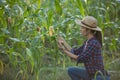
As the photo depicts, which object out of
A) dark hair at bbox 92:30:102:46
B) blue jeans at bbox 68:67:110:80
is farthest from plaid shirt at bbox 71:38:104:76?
blue jeans at bbox 68:67:110:80

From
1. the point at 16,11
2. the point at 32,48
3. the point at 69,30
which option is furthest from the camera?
the point at 69,30

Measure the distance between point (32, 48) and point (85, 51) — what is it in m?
Result: 0.59

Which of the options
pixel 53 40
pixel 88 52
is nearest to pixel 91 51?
pixel 88 52

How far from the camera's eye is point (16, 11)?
3.36 metres

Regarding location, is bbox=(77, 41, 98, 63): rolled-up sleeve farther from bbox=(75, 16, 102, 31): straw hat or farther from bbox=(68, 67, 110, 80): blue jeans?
bbox=(68, 67, 110, 80): blue jeans

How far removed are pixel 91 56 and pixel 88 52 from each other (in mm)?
66

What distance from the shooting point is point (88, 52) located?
123 inches

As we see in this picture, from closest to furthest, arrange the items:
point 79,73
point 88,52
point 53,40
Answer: point 53,40
point 88,52
point 79,73

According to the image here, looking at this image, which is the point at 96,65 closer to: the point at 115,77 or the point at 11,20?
the point at 11,20

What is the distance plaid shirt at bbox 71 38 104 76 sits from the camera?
10.3 ft

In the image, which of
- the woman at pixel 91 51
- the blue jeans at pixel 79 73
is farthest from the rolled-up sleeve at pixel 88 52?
the blue jeans at pixel 79 73

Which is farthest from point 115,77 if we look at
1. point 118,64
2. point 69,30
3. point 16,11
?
point 16,11

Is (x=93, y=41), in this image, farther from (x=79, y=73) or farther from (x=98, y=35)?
(x=79, y=73)

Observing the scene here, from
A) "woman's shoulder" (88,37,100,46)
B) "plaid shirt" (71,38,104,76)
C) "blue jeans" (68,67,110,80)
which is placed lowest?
"blue jeans" (68,67,110,80)
